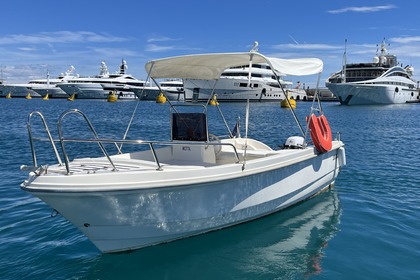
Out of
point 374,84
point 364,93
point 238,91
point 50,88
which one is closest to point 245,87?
point 238,91

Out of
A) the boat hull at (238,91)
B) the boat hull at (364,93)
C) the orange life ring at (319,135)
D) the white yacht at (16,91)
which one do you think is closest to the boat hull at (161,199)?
the orange life ring at (319,135)

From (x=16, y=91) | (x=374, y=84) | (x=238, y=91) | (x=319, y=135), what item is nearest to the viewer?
(x=319, y=135)

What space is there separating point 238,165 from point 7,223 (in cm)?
474

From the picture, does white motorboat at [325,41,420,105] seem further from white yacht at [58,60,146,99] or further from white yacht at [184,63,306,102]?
white yacht at [58,60,146,99]

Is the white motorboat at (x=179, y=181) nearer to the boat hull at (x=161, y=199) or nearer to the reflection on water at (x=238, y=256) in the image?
the boat hull at (x=161, y=199)

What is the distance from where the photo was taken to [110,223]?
5680 mm

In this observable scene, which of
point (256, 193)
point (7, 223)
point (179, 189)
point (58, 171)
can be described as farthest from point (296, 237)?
point (7, 223)

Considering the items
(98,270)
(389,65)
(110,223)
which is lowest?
(98,270)

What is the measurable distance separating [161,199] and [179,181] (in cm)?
40

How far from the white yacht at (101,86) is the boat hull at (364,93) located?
4724cm

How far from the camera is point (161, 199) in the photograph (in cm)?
585

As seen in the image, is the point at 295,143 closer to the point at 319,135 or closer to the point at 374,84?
the point at 319,135

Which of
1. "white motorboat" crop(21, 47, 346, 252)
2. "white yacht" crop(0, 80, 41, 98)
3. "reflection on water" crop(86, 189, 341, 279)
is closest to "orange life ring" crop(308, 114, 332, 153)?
"white motorboat" crop(21, 47, 346, 252)

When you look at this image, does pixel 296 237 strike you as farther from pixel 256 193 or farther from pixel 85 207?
pixel 85 207
